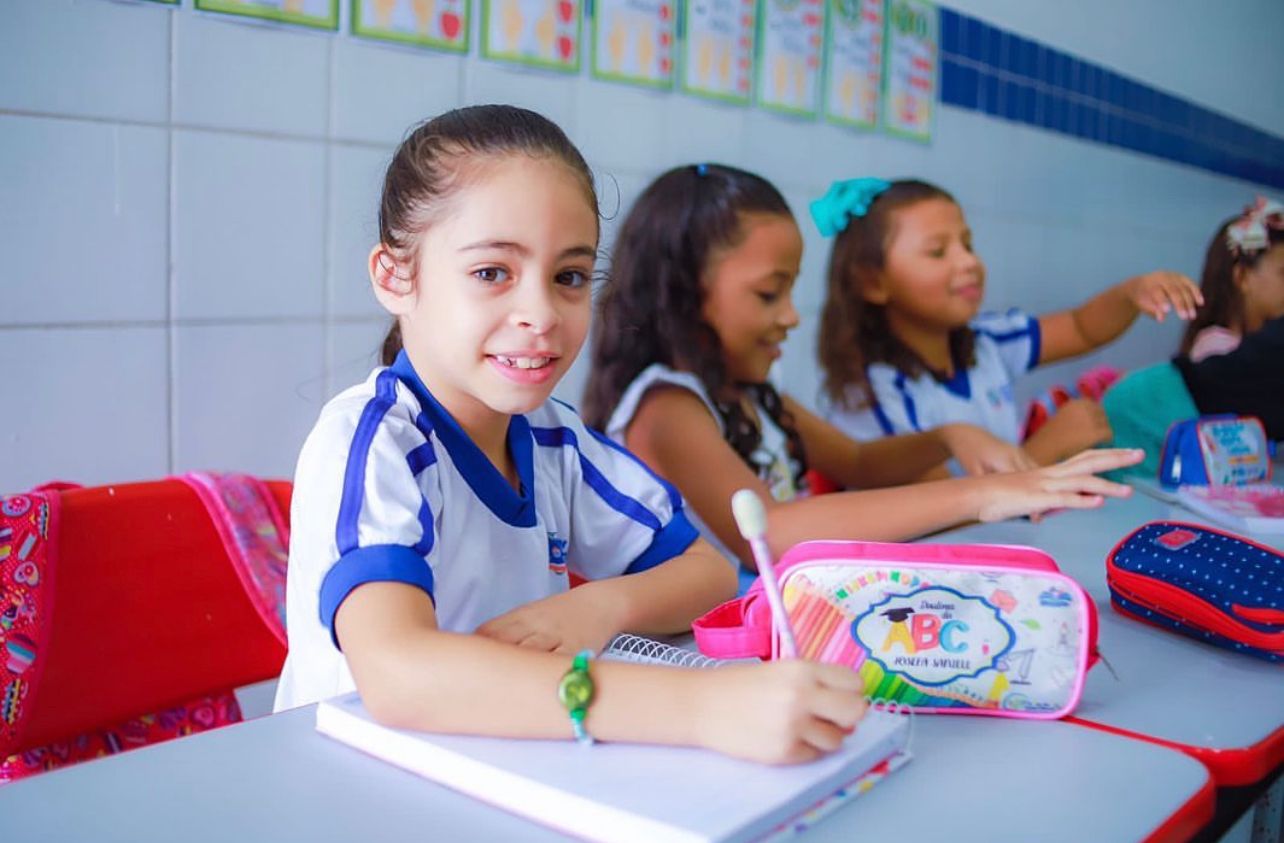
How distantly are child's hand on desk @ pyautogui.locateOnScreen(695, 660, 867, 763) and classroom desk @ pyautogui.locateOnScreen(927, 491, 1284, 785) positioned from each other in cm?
24

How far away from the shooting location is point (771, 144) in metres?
2.23

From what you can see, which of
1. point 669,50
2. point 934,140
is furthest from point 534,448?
point 934,140

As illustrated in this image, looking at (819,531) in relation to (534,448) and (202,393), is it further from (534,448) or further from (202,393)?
(202,393)

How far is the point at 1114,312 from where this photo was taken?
2.36 m

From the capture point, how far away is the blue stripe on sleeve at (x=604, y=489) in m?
1.10

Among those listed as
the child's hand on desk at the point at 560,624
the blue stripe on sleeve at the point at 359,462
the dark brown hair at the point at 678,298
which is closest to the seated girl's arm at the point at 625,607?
the child's hand on desk at the point at 560,624

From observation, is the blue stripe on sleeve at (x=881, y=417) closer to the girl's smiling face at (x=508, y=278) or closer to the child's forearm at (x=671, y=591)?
the child's forearm at (x=671, y=591)

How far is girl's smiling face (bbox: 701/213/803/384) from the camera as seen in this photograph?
1565 mm

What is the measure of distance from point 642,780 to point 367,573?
0.80 ft

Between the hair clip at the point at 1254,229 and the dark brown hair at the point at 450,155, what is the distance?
6.82 feet

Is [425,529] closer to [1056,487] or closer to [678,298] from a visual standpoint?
[1056,487]

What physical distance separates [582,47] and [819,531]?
2.99 feet

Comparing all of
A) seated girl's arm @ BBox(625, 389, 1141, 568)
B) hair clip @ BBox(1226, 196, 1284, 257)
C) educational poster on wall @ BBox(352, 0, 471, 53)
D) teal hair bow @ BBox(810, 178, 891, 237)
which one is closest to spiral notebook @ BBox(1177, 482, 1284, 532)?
seated girl's arm @ BBox(625, 389, 1141, 568)

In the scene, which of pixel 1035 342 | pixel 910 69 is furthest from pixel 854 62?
pixel 1035 342
